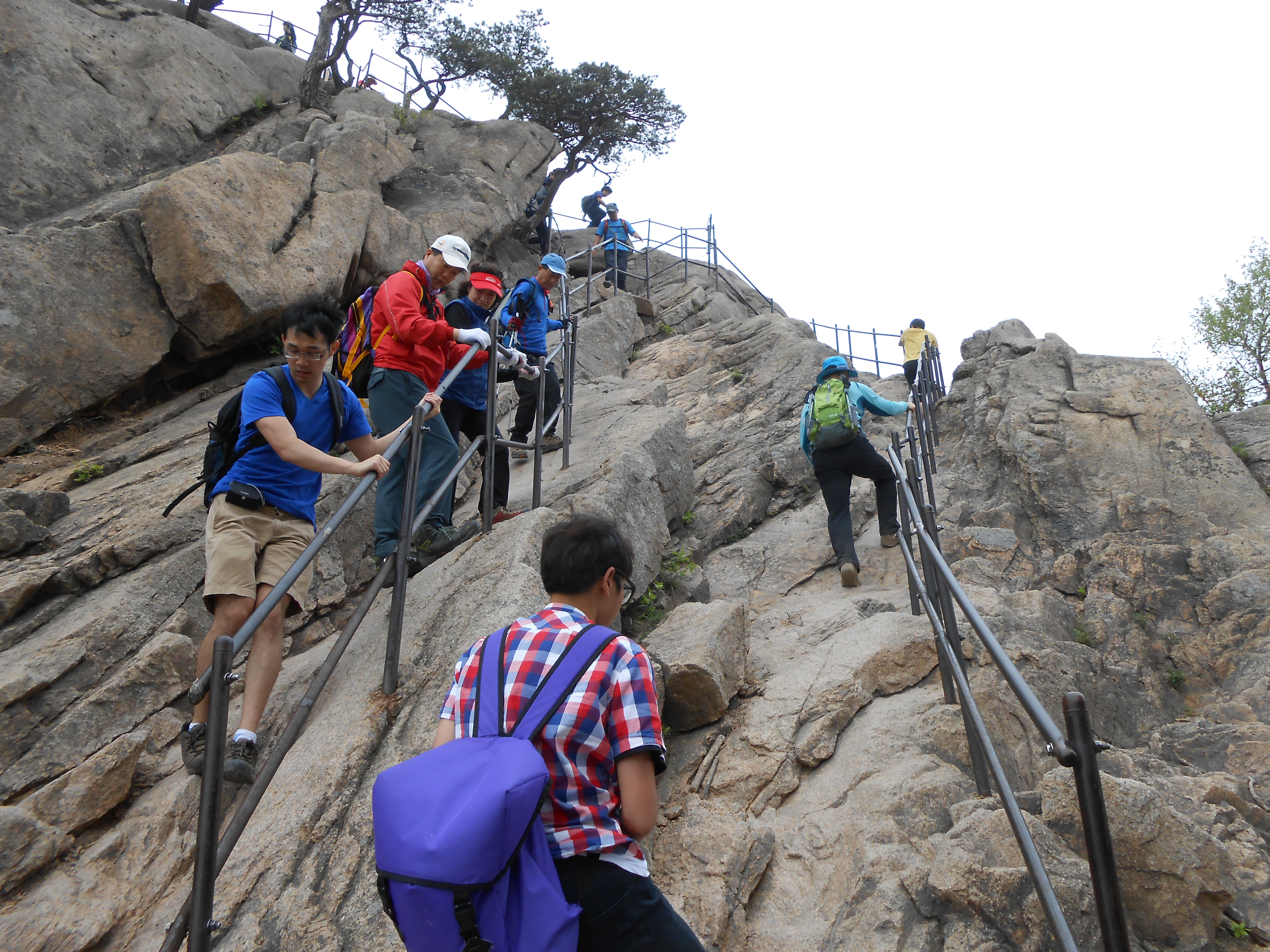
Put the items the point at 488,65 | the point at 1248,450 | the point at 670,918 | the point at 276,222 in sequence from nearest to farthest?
the point at 670,918 → the point at 1248,450 → the point at 276,222 → the point at 488,65

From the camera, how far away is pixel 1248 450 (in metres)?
7.82

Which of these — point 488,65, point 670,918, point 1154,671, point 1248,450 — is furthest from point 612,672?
point 488,65

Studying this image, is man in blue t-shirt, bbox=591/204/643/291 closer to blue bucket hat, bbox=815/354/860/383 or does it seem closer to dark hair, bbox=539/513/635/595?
blue bucket hat, bbox=815/354/860/383

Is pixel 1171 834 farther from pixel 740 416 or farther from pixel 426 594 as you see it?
pixel 740 416

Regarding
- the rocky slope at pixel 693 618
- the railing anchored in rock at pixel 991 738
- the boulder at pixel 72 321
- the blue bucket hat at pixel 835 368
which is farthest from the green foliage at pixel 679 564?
the boulder at pixel 72 321

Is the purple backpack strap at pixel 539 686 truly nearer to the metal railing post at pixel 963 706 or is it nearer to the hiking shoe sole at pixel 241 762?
the hiking shoe sole at pixel 241 762

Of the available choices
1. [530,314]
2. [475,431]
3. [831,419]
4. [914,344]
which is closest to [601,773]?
[475,431]

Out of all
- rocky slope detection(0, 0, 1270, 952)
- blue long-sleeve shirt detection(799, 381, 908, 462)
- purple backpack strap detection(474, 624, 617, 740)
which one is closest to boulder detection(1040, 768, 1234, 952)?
rocky slope detection(0, 0, 1270, 952)

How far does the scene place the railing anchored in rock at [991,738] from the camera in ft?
5.63

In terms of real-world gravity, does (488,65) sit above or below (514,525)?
above

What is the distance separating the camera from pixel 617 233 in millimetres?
16516

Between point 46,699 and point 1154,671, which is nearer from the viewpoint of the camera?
point 46,699

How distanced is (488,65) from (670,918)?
24.2 meters

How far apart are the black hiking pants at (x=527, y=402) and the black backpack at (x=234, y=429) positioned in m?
3.61
